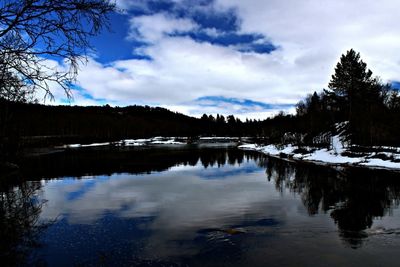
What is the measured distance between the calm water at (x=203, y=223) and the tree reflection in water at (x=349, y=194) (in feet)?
0.20

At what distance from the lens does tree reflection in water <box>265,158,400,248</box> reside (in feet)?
50.2

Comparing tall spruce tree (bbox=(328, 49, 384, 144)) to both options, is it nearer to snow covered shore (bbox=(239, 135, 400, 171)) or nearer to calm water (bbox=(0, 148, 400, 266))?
snow covered shore (bbox=(239, 135, 400, 171))

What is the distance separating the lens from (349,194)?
2228cm

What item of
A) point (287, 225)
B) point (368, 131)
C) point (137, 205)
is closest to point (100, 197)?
point (137, 205)

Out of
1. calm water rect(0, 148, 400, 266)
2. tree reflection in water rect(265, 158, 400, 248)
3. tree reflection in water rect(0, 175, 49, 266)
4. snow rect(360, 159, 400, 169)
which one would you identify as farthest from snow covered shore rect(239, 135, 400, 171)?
tree reflection in water rect(0, 175, 49, 266)

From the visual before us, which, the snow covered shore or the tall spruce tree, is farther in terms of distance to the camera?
the tall spruce tree

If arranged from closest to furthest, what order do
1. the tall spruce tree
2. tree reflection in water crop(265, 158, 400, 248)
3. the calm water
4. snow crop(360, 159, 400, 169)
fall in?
the calm water
tree reflection in water crop(265, 158, 400, 248)
snow crop(360, 159, 400, 169)
the tall spruce tree

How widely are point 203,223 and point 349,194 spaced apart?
39.1 ft

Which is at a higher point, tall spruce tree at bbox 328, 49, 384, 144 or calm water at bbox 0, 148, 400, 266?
tall spruce tree at bbox 328, 49, 384, 144

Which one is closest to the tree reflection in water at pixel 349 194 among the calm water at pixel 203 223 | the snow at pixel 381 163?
the calm water at pixel 203 223

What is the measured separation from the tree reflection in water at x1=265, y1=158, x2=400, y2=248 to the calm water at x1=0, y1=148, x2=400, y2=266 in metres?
0.06

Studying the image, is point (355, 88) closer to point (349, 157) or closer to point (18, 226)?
point (349, 157)

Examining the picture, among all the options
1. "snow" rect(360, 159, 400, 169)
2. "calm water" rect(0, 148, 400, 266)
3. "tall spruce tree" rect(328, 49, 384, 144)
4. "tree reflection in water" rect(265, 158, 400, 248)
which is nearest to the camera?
"calm water" rect(0, 148, 400, 266)

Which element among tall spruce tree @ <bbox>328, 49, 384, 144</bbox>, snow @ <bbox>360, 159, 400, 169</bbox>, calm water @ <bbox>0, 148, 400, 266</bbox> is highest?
tall spruce tree @ <bbox>328, 49, 384, 144</bbox>
